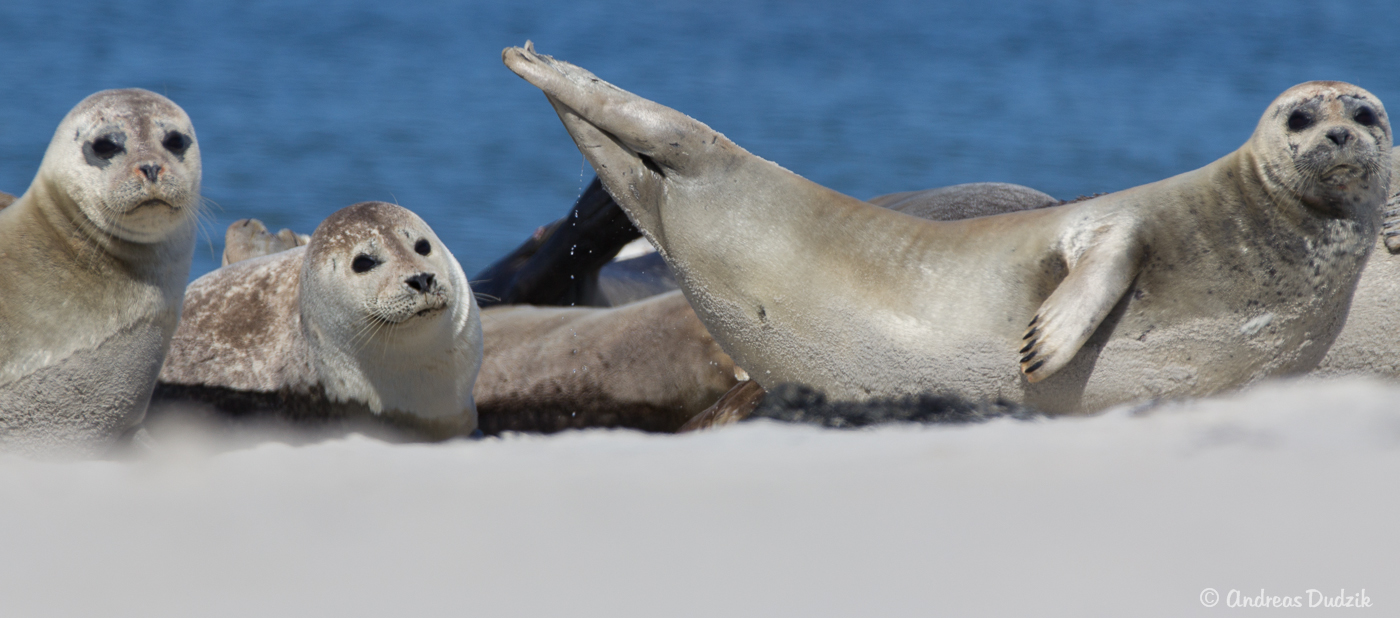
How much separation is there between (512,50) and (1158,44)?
23.5m

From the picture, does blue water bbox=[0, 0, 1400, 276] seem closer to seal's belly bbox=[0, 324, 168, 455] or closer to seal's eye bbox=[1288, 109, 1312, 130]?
seal's belly bbox=[0, 324, 168, 455]

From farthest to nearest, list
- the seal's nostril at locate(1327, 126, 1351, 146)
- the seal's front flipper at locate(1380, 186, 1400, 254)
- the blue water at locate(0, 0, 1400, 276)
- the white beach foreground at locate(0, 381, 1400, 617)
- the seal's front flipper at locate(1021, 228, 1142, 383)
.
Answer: the blue water at locate(0, 0, 1400, 276)
the seal's front flipper at locate(1380, 186, 1400, 254)
the seal's nostril at locate(1327, 126, 1351, 146)
the seal's front flipper at locate(1021, 228, 1142, 383)
the white beach foreground at locate(0, 381, 1400, 617)

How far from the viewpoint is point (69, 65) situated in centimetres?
1903

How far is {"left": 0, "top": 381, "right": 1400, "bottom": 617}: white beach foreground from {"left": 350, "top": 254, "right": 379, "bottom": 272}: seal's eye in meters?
0.81

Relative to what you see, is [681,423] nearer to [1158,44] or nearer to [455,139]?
[455,139]

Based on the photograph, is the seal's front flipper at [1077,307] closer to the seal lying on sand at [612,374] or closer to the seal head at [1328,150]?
the seal head at [1328,150]

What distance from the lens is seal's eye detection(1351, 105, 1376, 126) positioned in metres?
2.90

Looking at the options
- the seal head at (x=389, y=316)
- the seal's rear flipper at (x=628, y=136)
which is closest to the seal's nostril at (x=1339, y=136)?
the seal's rear flipper at (x=628, y=136)

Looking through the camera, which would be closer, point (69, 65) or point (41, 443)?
point (41, 443)

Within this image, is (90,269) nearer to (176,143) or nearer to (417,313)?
(176,143)

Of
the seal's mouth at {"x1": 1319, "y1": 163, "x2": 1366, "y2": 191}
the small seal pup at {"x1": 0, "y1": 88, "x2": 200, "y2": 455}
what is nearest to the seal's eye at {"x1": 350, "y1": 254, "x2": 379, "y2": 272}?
the small seal pup at {"x1": 0, "y1": 88, "x2": 200, "y2": 455}

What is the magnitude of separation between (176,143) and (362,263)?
56 centimetres

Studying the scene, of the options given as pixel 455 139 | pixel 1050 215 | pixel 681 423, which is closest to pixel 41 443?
pixel 681 423

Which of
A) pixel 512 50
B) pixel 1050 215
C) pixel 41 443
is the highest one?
pixel 512 50
